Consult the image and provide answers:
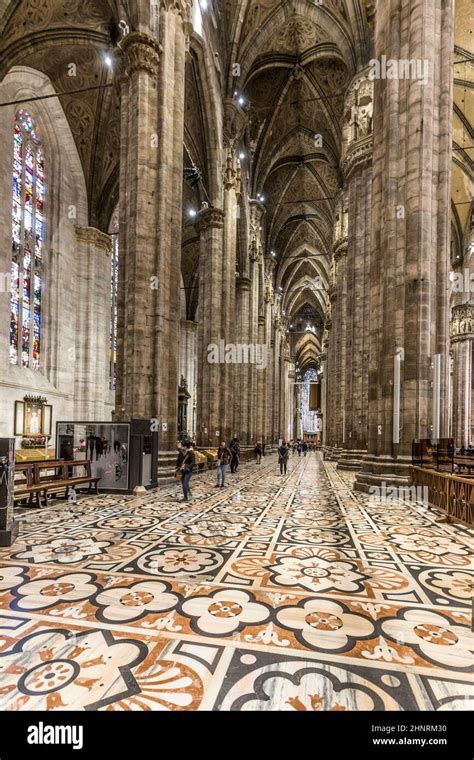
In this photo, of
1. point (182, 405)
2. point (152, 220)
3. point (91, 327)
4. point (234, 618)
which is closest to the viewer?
point (234, 618)

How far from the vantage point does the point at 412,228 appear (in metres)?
10.1

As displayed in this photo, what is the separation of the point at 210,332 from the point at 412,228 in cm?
1048

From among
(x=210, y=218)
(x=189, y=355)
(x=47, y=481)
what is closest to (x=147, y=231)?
(x=47, y=481)

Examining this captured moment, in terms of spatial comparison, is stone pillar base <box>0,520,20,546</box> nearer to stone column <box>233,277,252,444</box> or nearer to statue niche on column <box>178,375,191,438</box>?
stone column <box>233,277,252,444</box>

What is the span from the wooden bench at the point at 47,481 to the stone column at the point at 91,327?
1194 cm

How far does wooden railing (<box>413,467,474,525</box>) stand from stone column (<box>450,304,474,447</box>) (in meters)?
26.4

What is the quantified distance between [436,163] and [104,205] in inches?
691

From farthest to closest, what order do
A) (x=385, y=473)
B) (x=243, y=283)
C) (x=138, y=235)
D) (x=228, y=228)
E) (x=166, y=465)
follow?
1. (x=243, y=283)
2. (x=228, y=228)
3. (x=166, y=465)
4. (x=138, y=235)
5. (x=385, y=473)

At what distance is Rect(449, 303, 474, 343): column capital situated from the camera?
1225 inches

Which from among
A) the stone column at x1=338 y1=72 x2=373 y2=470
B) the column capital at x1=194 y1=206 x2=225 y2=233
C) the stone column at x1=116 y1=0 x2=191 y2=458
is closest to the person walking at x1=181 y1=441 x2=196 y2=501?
the stone column at x1=116 y1=0 x2=191 y2=458

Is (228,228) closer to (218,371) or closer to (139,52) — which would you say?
(218,371)

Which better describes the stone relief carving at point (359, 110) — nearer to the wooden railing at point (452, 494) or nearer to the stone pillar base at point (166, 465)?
the wooden railing at point (452, 494)

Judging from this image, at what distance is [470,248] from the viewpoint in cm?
3023

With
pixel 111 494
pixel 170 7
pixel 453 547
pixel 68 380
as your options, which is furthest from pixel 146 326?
pixel 68 380
